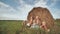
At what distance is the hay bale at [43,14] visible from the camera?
5719 mm

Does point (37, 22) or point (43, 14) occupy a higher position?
point (43, 14)

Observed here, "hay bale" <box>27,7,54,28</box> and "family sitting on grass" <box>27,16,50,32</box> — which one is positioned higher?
"hay bale" <box>27,7,54,28</box>

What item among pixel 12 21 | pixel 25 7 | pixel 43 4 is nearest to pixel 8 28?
pixel 12 21

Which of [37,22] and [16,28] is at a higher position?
[37,22]

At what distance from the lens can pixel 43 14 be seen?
227 inches

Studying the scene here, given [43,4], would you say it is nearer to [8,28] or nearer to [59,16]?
[59,16]

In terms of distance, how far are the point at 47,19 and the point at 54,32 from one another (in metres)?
0.39

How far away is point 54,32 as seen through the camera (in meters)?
5.66

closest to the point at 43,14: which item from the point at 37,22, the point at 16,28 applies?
the point at 37,22

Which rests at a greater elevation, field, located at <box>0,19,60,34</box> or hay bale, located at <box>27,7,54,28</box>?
hay bale, located at <box>27,7,54,28</box>

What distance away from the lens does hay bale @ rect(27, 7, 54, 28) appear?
18.8ft

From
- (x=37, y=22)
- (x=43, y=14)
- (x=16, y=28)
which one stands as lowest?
(x=16, y=28)

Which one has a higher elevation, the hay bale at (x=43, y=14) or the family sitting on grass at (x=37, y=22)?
the hay bale at (x=43, y=14)

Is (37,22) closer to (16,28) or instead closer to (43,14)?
(43,14)
